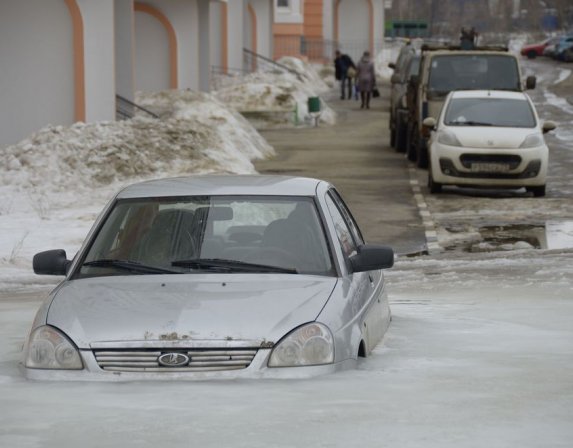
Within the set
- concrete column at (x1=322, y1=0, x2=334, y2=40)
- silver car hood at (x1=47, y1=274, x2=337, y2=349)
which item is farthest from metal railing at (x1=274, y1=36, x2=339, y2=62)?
silver car hood at (x1=47, y1=274, x2=337, y2=349)

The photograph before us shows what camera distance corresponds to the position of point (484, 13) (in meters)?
164

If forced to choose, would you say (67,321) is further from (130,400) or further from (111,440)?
(111,440)

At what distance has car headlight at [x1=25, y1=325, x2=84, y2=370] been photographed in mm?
7418

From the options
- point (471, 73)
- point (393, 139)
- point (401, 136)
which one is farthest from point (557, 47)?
point (471, 73)

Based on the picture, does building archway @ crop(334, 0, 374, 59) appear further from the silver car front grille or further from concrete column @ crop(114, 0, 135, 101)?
the silver car front grille

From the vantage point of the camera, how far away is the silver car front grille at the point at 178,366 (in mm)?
7332

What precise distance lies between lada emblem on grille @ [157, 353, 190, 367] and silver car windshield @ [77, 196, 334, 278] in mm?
894

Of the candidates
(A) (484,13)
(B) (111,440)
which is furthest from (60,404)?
(A) (484,13)

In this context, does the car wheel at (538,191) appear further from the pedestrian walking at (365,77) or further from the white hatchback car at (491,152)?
the pedestrian walking at (365,77)

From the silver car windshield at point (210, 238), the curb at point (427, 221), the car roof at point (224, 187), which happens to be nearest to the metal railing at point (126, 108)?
the curb at point (427, 221)

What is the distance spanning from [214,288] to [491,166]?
15.2 metres

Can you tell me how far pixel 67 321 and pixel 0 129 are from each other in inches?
726

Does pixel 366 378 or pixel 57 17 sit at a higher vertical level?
pixel 57 17

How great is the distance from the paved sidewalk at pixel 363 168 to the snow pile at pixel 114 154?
2.13 m
